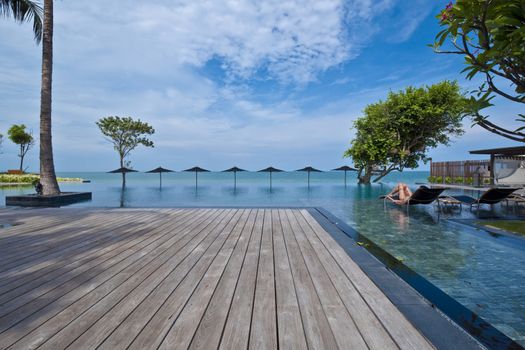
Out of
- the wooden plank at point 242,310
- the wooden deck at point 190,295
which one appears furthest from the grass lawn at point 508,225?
the wooden plank at point 242,310

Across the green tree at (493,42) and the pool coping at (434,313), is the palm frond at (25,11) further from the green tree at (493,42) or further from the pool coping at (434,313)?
the pool coping at (434,313)

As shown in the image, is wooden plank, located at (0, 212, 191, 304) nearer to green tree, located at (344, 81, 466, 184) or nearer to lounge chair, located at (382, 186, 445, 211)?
lounge chair, located at (382, 186, 445, 211)

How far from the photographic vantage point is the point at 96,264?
104 inches

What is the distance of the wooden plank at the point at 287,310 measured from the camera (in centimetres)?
141

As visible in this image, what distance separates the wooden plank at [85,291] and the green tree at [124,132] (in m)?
25.8

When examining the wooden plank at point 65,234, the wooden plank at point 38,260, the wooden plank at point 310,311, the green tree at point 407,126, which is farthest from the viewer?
the green tree at point 407,126

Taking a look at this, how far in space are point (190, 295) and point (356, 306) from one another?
1256 millimetres

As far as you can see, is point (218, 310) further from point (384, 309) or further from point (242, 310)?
point (384, 309)

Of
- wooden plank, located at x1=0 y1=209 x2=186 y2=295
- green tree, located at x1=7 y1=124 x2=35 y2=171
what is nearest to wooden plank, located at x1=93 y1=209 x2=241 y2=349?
wooden plank, located at x1=0 y1=209 x2=186 y2=295

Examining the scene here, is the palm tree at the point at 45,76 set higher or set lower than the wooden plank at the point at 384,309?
higher

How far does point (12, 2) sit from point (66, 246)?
11.1m

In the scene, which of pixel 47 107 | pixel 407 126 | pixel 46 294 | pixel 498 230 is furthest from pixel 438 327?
pixel 407 126

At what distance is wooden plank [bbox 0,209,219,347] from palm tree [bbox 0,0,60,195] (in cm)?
883

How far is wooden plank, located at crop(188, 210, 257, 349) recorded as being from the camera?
1.42 metres
